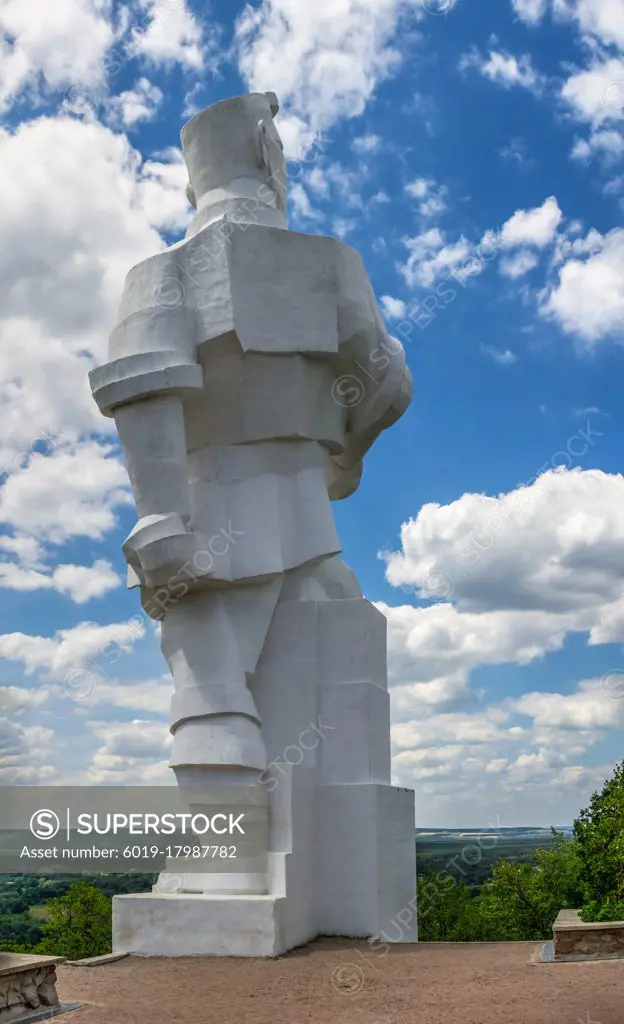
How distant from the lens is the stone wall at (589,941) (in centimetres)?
701

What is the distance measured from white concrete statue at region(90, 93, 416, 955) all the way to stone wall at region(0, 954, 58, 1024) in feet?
7.54

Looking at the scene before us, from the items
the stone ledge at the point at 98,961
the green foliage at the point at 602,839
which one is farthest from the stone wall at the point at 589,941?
the green foliage at the point at 602,839

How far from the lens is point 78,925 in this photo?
19.3 metres

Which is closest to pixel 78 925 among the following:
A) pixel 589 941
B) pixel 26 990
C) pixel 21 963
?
pixel 589 941

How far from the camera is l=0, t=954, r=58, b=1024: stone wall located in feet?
17.8

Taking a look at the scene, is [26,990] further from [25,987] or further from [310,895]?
[310,895]

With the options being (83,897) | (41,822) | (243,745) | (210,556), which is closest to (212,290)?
(210,556)

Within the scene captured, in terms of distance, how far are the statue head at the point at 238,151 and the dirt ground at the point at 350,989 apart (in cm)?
666

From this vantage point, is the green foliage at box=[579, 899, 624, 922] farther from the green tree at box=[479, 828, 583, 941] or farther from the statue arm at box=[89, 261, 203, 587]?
the green tree at box=[479, 828, 583, 941]

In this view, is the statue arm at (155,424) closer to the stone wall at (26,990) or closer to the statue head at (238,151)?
the statue head at (238,151)

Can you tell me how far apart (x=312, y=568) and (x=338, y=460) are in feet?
4.94

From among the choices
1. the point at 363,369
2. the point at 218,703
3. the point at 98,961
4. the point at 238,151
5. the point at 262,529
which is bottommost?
the point at 98,961

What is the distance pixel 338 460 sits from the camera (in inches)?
418

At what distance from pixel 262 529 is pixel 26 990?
14.7ft
